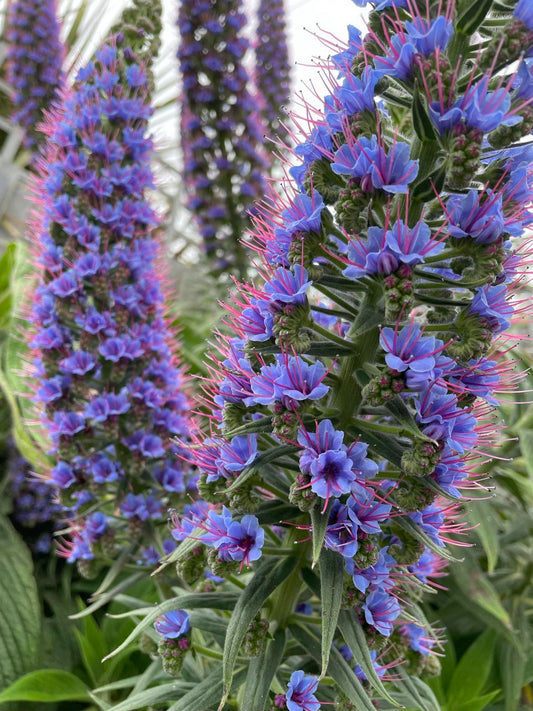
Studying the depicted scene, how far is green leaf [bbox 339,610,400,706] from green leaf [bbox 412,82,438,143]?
0.72 metres

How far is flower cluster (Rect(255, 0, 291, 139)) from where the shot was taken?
11.4 feet

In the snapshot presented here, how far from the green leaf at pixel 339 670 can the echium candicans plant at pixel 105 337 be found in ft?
1.77

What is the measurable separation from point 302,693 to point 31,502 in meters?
2.06

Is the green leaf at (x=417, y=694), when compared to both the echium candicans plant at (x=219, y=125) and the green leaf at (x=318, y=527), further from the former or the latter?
the echium candicans plant at (x=219, y=125)

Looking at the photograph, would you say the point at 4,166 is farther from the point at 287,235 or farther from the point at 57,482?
the point at 287,235

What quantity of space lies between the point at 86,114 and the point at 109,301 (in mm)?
501

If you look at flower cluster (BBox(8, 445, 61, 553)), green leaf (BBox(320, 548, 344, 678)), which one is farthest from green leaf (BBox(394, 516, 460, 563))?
flower cluster (BBox(8, 445, 61, 553))

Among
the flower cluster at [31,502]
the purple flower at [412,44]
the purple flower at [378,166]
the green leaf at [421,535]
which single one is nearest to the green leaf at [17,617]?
the flower cluster at [31,502]

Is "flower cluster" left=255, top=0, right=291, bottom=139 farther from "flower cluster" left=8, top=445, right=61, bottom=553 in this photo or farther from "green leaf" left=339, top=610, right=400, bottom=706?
"green leaf" left=339, top=610, right=400, bottom=706

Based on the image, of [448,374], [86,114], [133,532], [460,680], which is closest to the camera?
[448,374]

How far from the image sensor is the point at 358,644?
90cm

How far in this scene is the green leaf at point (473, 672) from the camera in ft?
5.73

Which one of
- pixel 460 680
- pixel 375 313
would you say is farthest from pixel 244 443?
pixel 460 680

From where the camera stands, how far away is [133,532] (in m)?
1.51
